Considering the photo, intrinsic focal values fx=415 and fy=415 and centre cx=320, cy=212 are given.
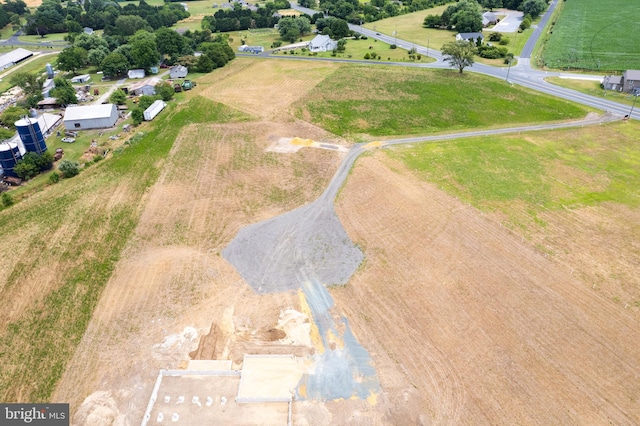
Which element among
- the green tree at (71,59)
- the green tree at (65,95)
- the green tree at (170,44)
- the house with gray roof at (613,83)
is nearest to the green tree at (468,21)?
the house with gray roof at (613,83)

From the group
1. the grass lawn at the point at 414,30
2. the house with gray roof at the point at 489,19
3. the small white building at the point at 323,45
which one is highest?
the house with gray roof at the point at 489,19

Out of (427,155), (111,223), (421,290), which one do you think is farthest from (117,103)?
(421,290)

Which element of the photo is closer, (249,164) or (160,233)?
(160,233)

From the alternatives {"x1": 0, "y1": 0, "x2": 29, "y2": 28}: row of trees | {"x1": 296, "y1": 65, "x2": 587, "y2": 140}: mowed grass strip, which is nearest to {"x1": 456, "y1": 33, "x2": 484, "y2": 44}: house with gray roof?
{"x1": 296, "y1": 65, "x2": 587, "y2": 140}: mowed grass strip

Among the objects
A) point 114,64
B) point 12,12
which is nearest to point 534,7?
point 114,64

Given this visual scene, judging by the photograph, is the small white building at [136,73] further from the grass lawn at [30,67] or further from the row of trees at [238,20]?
the row of trees at [238,20]

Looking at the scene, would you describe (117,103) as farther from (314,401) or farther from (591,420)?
(591,420)
